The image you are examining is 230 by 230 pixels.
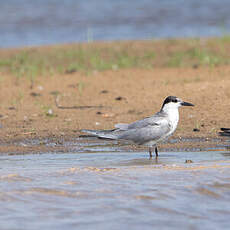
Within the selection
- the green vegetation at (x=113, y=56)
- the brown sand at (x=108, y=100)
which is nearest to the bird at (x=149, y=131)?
the brown sand at (x=108, y=100)

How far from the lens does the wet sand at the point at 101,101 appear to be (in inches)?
305

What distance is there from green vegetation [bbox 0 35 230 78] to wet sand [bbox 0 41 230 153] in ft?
0.77

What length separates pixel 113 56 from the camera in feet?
39.3

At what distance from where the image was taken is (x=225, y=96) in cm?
903

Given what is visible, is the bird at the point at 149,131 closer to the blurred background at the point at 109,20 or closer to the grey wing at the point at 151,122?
the grey wing at the point at 151,122

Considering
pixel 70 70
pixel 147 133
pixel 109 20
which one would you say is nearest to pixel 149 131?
pixel 147 133

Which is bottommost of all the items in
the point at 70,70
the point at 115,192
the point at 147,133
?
the point at 115,192

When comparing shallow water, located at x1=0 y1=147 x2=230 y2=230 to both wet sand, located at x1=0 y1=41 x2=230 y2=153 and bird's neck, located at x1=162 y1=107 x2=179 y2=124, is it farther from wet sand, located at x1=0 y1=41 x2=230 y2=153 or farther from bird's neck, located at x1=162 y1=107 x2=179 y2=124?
wet sand, located at x1=0 y1=41 x2=230 y2=153

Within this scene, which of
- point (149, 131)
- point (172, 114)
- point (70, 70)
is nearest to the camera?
point (149, 131)

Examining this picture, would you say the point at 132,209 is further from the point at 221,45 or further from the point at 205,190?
the point at 221,45

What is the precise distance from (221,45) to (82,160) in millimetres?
6183

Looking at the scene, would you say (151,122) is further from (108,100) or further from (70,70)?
(70,70)

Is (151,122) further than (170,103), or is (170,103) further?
(170,103)

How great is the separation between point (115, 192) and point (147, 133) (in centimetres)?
175
